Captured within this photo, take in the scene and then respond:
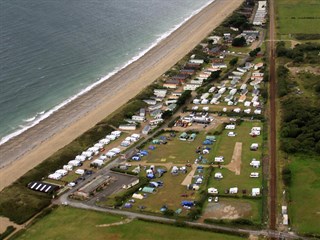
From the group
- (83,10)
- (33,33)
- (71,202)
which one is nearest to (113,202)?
(71,202)

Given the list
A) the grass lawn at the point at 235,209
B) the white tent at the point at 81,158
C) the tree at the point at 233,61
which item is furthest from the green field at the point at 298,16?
the grass lawn at the point at 235,209

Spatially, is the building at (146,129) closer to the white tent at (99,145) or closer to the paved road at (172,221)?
the white tent at (99,145)

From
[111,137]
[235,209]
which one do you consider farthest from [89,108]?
[235,209]

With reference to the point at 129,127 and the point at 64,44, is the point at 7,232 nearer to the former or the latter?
the point at 129,127

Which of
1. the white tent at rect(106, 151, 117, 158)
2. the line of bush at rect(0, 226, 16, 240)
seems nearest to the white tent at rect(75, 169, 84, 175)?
the white tent at rect(106, 151, 117, 158)

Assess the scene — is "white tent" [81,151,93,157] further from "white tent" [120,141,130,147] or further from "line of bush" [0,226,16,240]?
"line of bush" [0,226,16,240]
